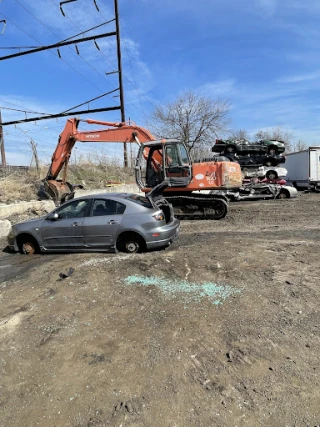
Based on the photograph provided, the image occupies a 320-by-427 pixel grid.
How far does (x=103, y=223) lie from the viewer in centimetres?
740

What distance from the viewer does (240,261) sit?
6332 millimetres

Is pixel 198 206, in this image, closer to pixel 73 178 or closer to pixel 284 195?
pixel 284 195

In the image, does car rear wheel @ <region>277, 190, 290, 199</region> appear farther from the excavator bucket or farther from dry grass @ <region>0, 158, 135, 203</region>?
the excavator bucket

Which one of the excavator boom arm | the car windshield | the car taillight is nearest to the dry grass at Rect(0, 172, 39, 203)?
the excavator boom arm

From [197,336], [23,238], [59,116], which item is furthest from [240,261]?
[59,116]

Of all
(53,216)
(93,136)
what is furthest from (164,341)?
(93,136)

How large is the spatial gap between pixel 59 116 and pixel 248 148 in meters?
12.5

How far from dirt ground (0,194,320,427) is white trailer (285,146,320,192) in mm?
17233

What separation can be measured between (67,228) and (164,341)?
4.57 meters

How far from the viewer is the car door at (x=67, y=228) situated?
24.8ft

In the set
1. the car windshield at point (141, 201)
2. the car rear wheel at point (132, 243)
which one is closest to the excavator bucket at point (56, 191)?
the car windshield at point (141, 201)

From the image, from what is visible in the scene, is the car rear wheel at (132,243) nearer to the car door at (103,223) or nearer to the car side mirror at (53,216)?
the car door at (103,223)

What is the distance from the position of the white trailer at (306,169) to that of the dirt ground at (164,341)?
17233mm

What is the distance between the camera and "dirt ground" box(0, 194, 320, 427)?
2.72 meters
